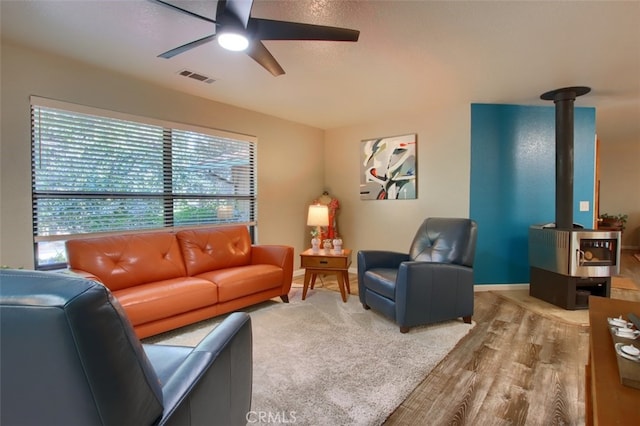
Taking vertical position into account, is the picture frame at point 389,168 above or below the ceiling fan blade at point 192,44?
below

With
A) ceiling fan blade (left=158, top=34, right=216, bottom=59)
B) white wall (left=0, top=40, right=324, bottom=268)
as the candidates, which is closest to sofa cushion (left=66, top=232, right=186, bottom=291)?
white wall (left=0, top=40, right=324, bottom=268)

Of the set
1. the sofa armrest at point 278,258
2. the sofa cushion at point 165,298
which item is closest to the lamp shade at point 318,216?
the sofa armrest at point 278,258

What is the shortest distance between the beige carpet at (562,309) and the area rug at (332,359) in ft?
3.33

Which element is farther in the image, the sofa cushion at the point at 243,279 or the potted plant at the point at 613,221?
the potted plant at the point at 613,221

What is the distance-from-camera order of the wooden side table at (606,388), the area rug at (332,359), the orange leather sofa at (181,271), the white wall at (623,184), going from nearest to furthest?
the wooden side table at (606,388) < the area rug at (332,359) < the orange leather sofa at (181,271) < the white wall at (623,184)

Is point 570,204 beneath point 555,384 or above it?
above

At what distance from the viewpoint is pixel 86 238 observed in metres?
2.79

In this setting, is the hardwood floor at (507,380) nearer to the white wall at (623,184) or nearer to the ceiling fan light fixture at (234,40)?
the ceiling fan light fixture at (234,40)

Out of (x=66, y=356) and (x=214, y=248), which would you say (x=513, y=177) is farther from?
(x=66, y=356)

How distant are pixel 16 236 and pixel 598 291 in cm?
562

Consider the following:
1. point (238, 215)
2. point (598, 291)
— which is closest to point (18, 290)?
point (238, 215)

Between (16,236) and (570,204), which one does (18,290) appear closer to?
(16,236)

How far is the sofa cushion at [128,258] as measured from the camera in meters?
2.56

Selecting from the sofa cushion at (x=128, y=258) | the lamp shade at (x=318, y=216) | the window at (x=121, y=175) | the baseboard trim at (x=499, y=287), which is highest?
the window at (x=121, y=175)
